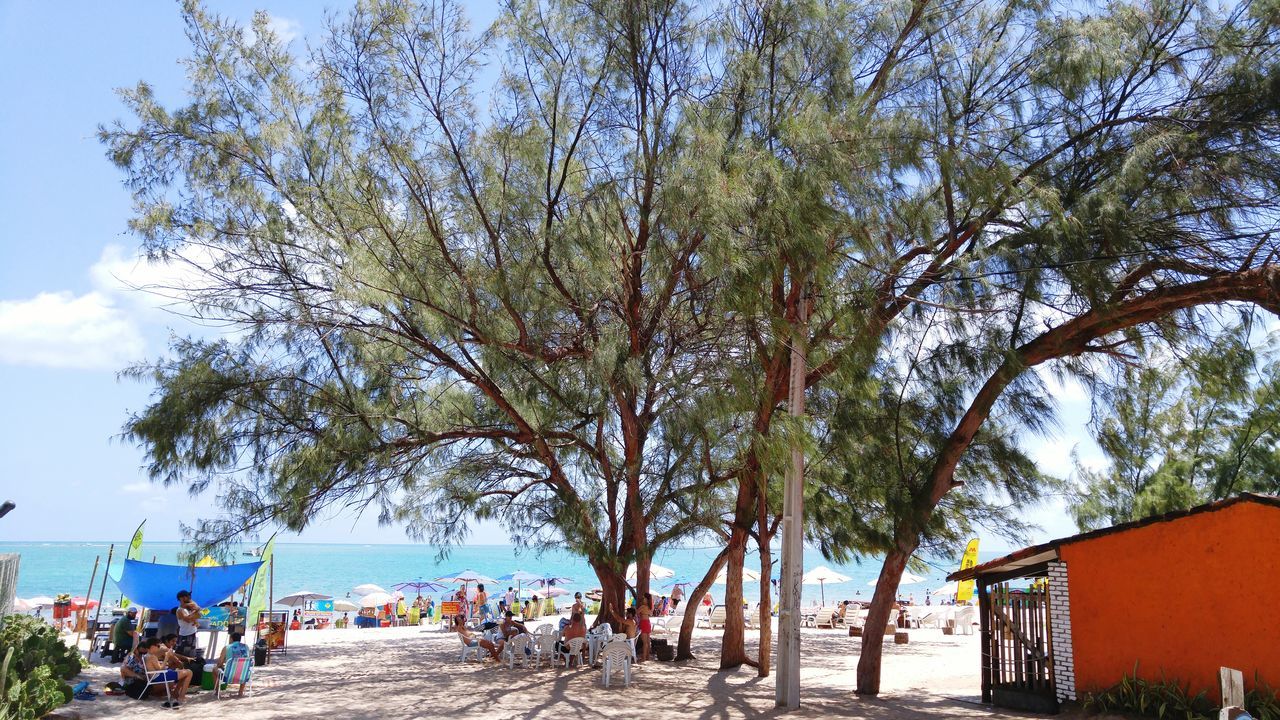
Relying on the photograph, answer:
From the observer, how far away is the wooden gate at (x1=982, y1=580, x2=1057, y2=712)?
363 inches

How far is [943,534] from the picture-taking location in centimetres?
1123

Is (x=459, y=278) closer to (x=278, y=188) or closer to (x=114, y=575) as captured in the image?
(x=278, y=188)

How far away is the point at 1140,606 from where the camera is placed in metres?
8.52

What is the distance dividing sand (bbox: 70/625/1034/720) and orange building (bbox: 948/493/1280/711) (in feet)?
2.33

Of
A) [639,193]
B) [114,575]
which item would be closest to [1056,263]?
[639,193]

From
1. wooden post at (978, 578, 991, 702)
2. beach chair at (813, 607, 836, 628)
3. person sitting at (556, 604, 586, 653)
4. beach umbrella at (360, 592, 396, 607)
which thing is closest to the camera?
wooden post at (978, 578, 991, 702)

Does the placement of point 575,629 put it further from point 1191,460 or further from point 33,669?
point 1191,460

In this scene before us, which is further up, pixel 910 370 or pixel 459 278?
pixel 459 278

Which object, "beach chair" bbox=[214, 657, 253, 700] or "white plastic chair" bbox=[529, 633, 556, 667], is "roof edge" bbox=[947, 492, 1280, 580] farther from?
"beach chair" bbox=[214, 657, 253, 700]

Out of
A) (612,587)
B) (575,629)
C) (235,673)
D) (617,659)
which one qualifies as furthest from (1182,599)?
(235,673)

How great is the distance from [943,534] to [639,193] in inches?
222

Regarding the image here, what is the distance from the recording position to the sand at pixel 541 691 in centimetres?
909

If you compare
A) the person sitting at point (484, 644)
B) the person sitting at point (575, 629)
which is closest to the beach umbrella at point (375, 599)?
the person sitting at point (484, 644)

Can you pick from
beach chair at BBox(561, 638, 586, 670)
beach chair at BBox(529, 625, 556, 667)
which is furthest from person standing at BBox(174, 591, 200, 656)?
beach chair at BBox(561, 638, 586, 670)
